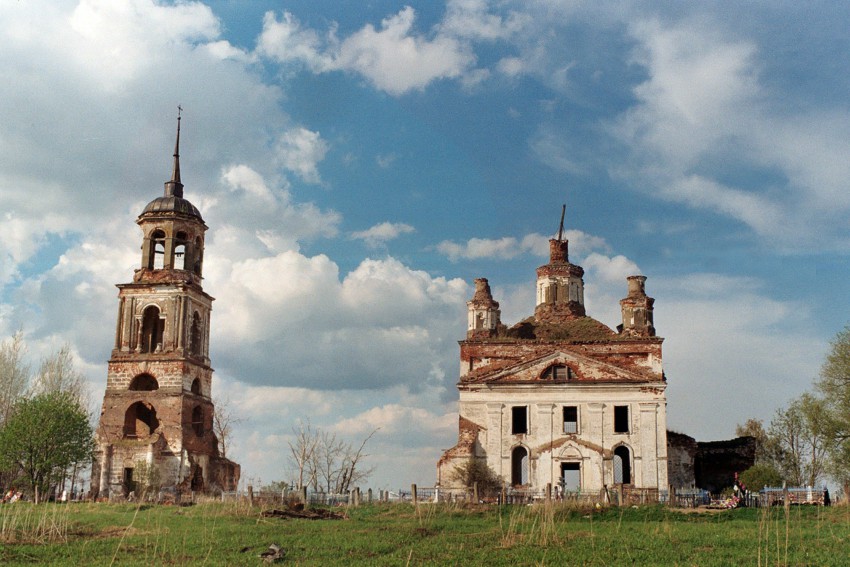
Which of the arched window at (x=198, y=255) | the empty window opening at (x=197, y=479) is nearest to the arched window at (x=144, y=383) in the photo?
the empty window opening at (x=197, y=479)

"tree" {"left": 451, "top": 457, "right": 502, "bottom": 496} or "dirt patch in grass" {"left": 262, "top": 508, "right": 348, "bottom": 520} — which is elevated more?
"tree" {"left": 451, "top": 457, "right": 502, "bottom": 496}

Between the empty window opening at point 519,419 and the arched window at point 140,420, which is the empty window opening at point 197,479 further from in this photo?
the empty window opening at point 519,419

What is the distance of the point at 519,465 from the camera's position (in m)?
39.7

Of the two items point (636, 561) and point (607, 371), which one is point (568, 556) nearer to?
point (636, 561)

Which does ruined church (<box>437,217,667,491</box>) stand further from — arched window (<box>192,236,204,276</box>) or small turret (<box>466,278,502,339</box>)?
arched window (<box>192,236,204,276</box>)

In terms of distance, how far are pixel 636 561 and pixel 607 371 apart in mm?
22526

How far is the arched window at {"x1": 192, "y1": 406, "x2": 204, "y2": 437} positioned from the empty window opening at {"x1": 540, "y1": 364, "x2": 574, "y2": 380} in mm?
15166

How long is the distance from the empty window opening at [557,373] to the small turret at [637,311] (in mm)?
3332

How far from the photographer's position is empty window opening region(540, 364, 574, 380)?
37625 mm

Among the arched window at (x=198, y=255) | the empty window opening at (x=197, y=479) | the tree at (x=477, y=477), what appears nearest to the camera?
the tree at (x=477, y=477)

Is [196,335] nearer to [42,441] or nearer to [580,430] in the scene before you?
[42,441]

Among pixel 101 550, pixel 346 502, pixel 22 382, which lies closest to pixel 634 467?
pixel 346 502

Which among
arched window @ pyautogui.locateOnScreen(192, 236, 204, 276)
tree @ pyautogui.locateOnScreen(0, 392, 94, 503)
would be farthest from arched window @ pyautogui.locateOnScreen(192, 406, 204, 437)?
arched window @ pyautogui.locateOnScreen(192, 236, 204, 276)

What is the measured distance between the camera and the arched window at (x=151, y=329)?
133 feet
